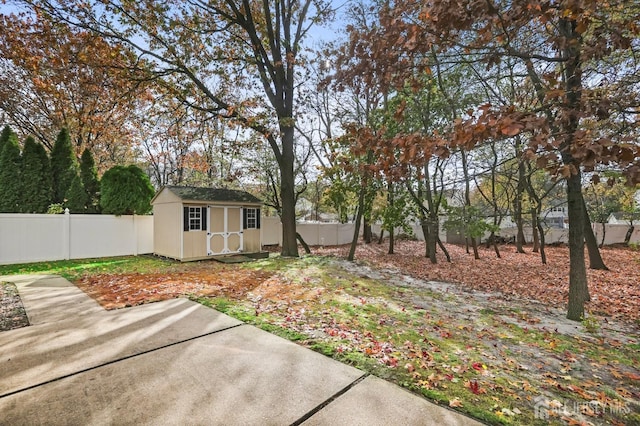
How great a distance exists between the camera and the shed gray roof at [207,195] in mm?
9767

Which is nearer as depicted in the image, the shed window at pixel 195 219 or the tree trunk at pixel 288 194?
the shed window at pixel 195 219

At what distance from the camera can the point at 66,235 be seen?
9.73 metres

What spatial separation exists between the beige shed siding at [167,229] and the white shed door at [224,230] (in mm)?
963

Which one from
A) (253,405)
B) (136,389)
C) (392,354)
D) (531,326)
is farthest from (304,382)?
(531,326)

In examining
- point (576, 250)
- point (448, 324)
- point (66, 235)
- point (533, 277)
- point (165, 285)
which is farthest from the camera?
point (66, 235)

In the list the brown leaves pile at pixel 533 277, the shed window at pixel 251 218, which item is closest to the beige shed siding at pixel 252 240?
the shed window at pixel 251 218

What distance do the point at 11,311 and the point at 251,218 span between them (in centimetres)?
769

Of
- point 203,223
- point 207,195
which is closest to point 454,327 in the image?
point 203,223

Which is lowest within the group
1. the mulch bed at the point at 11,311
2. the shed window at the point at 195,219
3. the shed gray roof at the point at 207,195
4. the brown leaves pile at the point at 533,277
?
the brown leaves pile at the point at 533,277

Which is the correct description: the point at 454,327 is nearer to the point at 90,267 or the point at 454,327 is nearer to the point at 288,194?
the point at 288,194

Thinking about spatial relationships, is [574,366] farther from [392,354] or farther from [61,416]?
[61,416]

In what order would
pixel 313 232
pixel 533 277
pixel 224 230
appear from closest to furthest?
pixel 533 277 < pixel 224 230 < pixel 313 232

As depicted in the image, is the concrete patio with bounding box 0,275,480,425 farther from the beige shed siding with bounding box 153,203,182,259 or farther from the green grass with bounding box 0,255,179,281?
the beige shed siding with bounding box 153,203,182,259

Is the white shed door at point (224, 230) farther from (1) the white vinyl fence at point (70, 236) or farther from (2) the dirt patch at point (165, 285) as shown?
(1) the white vinyl fence at point (70, 236)
